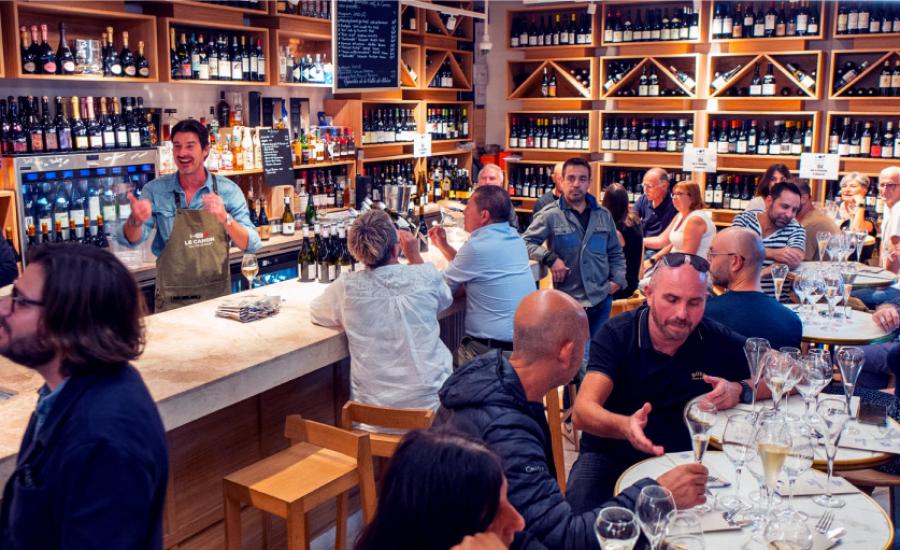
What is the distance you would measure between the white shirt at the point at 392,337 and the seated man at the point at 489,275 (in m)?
0.77

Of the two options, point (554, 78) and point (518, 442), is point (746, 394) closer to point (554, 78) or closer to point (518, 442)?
point (518, 442)

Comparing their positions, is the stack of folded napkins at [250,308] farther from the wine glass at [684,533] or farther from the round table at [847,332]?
the round table at [847,332]

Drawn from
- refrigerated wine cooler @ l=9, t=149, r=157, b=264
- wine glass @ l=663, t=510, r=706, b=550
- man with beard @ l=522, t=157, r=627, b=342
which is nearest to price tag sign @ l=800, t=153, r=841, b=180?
man with beard @ l=522, t=157, r=627, b=342

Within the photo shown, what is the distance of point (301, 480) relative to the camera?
2928mm

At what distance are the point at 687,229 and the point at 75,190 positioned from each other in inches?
155

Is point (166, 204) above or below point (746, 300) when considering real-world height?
above

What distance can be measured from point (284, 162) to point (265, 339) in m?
3.17

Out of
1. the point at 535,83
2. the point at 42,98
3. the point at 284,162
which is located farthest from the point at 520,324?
the point at 535,83

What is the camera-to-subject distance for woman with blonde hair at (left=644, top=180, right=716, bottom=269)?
19.1 ft

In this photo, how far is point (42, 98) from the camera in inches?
198

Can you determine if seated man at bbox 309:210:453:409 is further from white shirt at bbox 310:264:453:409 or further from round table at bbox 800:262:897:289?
round table at bbox 800:262:897:289

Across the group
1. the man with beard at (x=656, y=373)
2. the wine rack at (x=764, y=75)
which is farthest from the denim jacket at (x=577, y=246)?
the wine rack at (x=764, y=75)

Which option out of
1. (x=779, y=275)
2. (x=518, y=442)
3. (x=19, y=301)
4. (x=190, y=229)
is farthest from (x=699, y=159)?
(x=19, y=301)

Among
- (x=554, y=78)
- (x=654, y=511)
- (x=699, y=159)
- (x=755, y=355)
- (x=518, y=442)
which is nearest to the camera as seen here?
(x=654, y=511)
